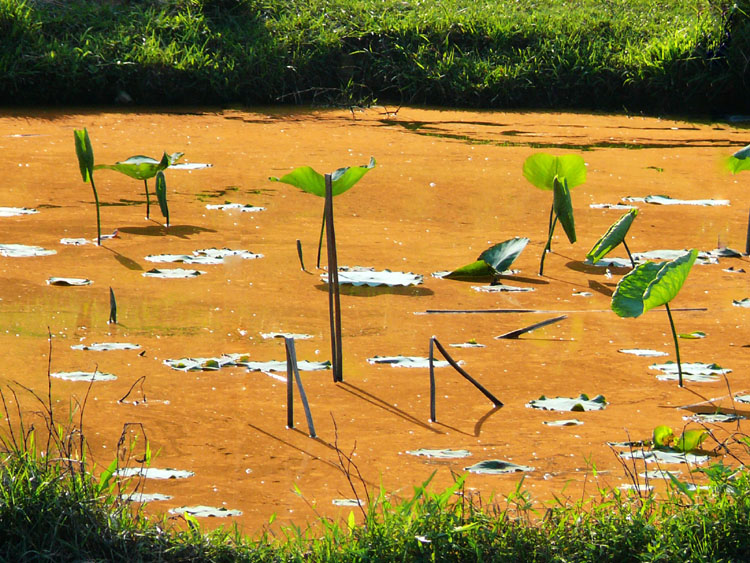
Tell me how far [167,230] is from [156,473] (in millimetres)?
2547

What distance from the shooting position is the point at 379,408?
2.72m

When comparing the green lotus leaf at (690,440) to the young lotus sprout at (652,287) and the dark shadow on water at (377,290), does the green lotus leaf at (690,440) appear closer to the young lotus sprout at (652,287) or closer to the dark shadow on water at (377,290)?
the young lotus sprout at (652,287)

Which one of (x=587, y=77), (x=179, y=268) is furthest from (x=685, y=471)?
(x=587, y=77)

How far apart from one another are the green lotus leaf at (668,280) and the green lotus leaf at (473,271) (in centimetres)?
106

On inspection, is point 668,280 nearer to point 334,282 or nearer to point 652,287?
point 652,287

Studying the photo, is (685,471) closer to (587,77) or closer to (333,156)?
(333,156)

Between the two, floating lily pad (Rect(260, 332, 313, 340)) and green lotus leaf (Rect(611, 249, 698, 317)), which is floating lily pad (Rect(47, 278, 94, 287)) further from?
green lotus leaf (Rect(611, 249, 698, 317))

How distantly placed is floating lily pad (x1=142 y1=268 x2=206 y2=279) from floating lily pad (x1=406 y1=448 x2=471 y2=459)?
1.71 metres

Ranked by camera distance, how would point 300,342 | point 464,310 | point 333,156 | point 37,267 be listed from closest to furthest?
point 300,342 → point 464,310 → point 37,267 → point 333,156

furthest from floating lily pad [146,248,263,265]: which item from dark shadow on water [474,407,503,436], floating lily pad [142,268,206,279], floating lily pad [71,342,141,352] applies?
dark shadow on water [474,407,503,436]

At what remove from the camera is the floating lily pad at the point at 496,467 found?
2.32 m

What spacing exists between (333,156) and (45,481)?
477 centimetres

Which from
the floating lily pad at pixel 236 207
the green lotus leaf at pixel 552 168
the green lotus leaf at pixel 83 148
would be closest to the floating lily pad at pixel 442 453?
the green lotus leaf at pixel 552 168

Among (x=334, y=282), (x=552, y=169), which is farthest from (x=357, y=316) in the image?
(x=552, y=169)
